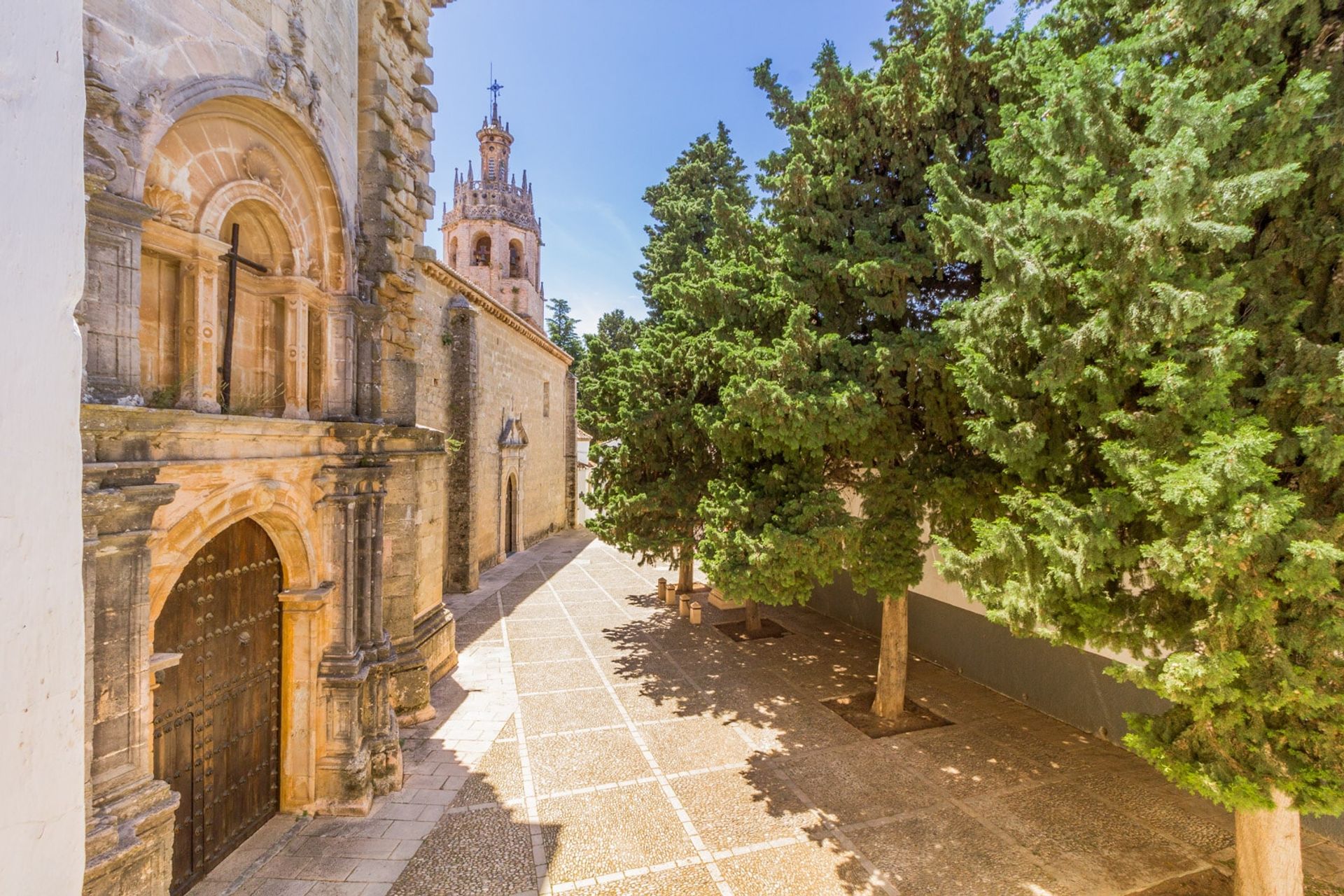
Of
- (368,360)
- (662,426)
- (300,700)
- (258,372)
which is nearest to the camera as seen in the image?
(258,372)

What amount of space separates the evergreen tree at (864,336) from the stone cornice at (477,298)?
5598 millimetres

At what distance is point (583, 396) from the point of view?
12.8m

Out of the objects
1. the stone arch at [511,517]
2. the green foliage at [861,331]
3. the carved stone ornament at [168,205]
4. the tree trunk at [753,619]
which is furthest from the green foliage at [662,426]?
the stone arch at [511,517]

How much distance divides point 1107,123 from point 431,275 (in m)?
13.4

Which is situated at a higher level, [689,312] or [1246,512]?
[689,312]

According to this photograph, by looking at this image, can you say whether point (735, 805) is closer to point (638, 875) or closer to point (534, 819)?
point (638, 875)

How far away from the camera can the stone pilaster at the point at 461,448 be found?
52.9 feet

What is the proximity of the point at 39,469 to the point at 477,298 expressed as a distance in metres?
17.2

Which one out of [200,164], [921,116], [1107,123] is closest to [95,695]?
[200,164]

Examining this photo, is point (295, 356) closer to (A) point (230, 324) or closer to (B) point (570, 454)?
(A) point (230, 324)

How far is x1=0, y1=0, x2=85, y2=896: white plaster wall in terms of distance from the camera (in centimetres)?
91

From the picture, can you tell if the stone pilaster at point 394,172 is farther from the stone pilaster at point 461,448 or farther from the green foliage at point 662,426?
the stone pilaster at point 461,448

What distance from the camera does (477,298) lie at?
56.0 feet

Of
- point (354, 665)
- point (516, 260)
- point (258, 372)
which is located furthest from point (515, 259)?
point (354, 665)
